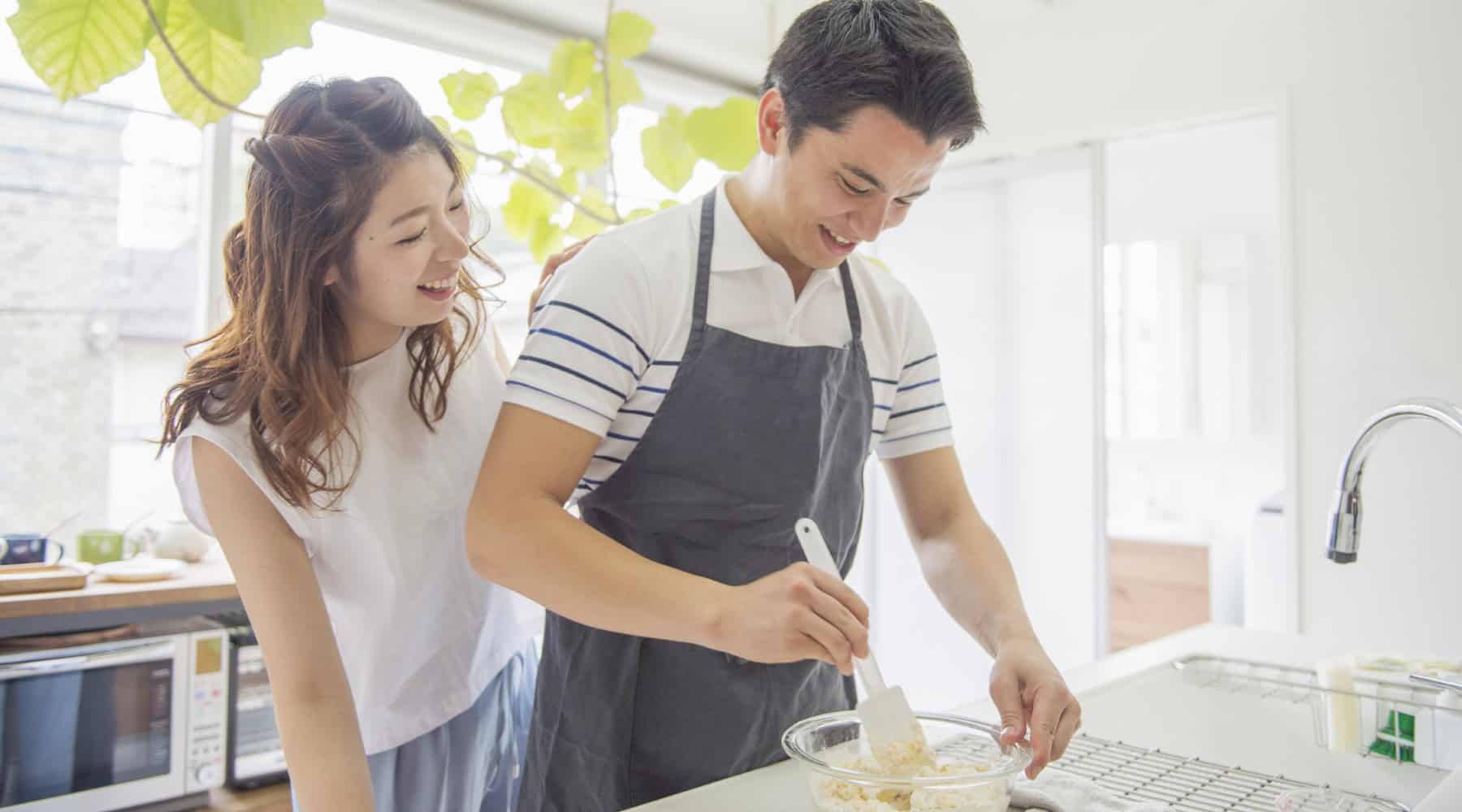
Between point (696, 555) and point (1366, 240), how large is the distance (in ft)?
7.83

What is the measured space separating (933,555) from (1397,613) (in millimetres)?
2037

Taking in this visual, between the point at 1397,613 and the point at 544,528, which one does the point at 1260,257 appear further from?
the point at 544,528

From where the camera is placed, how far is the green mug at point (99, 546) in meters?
2.26

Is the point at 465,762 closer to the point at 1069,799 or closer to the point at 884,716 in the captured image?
the point at 884,716

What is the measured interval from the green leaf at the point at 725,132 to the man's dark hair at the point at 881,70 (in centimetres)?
71

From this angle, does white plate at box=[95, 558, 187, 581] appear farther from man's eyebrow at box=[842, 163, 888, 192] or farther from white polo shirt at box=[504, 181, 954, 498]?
man's eyebrow at box=[842, 163, 888, 192]

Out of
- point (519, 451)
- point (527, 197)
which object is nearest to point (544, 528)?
point (519, 451)

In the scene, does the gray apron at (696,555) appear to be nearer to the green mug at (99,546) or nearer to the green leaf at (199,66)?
the green leaf at (199,66)

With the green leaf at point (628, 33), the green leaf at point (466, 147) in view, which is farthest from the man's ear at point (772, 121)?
the green leaf at point (628, 33)

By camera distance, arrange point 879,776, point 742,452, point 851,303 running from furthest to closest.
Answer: point 851,303
point 742,452
point 879,776

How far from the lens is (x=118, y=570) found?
6.78 ft

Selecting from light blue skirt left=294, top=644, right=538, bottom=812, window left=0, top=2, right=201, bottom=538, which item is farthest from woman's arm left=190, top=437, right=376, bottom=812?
window left=0, top=2, right=201, bottom=538

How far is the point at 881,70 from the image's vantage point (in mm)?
993

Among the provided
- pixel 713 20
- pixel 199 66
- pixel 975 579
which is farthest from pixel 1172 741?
pixel 713 20
